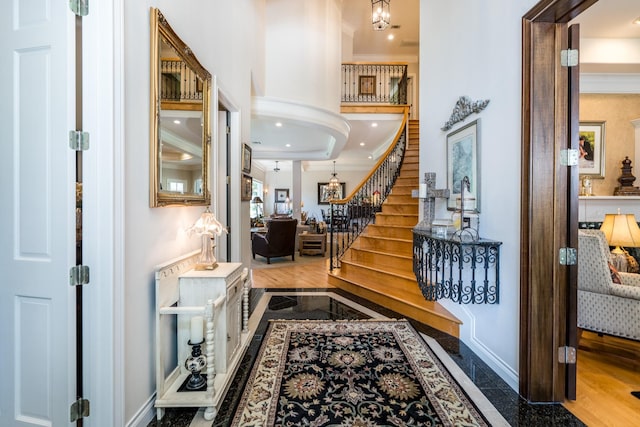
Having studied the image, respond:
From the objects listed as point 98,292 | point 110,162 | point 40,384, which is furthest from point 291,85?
point 40,384

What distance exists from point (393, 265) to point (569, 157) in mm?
2659

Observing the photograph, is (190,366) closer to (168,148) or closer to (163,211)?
(163,211)

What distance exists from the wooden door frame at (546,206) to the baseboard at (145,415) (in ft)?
7.83

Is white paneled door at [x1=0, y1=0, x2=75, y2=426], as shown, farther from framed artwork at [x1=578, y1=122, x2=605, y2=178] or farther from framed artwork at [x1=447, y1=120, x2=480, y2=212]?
framed artwork at [x1=578, y1=122, x2=605, y2=178]

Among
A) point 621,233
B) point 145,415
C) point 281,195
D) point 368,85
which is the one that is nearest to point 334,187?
point 281,195

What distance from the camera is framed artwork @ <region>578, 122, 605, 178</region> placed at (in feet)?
12.3

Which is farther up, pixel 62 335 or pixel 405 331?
pixel 62 335

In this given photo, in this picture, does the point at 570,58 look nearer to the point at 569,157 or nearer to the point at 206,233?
the point at 569,157

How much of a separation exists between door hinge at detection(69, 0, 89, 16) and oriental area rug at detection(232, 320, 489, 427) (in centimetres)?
233

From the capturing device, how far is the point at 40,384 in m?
1.39

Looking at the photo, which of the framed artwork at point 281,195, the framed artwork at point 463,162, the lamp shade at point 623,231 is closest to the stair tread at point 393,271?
the framed artwork at point 463,162

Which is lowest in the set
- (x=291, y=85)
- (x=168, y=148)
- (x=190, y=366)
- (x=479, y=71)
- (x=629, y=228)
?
(x=190, y=366)

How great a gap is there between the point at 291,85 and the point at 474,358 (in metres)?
4.69

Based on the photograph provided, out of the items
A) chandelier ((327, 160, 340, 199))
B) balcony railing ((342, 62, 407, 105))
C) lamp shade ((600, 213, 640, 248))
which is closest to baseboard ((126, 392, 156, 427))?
lamp shade ((600, 213, 640, 248))
